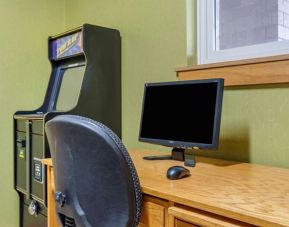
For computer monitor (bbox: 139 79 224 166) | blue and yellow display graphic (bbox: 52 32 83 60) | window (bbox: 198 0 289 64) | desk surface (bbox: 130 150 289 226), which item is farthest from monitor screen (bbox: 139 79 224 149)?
blue and yellow display graphic (bbox: 52 32 83 60)

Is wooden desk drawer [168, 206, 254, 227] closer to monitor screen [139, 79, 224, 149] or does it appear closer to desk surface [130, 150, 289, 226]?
desk surface [130, 150, 289, 226]

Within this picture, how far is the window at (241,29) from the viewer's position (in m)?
1.46

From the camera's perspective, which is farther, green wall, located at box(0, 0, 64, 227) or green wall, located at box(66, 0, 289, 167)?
green wall, located at box(0, 0, 64, 227)

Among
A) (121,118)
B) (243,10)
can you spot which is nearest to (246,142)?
(243,10)

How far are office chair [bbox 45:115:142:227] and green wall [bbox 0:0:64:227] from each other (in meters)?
1.44

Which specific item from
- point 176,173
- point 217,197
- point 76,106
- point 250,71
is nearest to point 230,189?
point 217,197

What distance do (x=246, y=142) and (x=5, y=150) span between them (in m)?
1.72

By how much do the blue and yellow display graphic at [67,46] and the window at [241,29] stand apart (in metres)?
0.81

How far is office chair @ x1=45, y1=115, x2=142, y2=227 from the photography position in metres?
0.96

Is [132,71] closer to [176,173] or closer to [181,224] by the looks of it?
[176,173]

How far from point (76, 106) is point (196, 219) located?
1233mm

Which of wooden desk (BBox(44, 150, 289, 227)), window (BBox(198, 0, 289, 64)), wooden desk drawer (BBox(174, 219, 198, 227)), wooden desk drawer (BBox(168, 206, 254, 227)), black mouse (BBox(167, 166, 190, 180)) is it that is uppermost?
window (BBox(198, 0, 289, 64))

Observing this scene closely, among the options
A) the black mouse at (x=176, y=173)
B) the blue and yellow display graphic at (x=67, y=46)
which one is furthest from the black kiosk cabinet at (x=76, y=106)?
the black mouse at (x=176, y=173)

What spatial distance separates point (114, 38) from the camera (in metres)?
2.12
